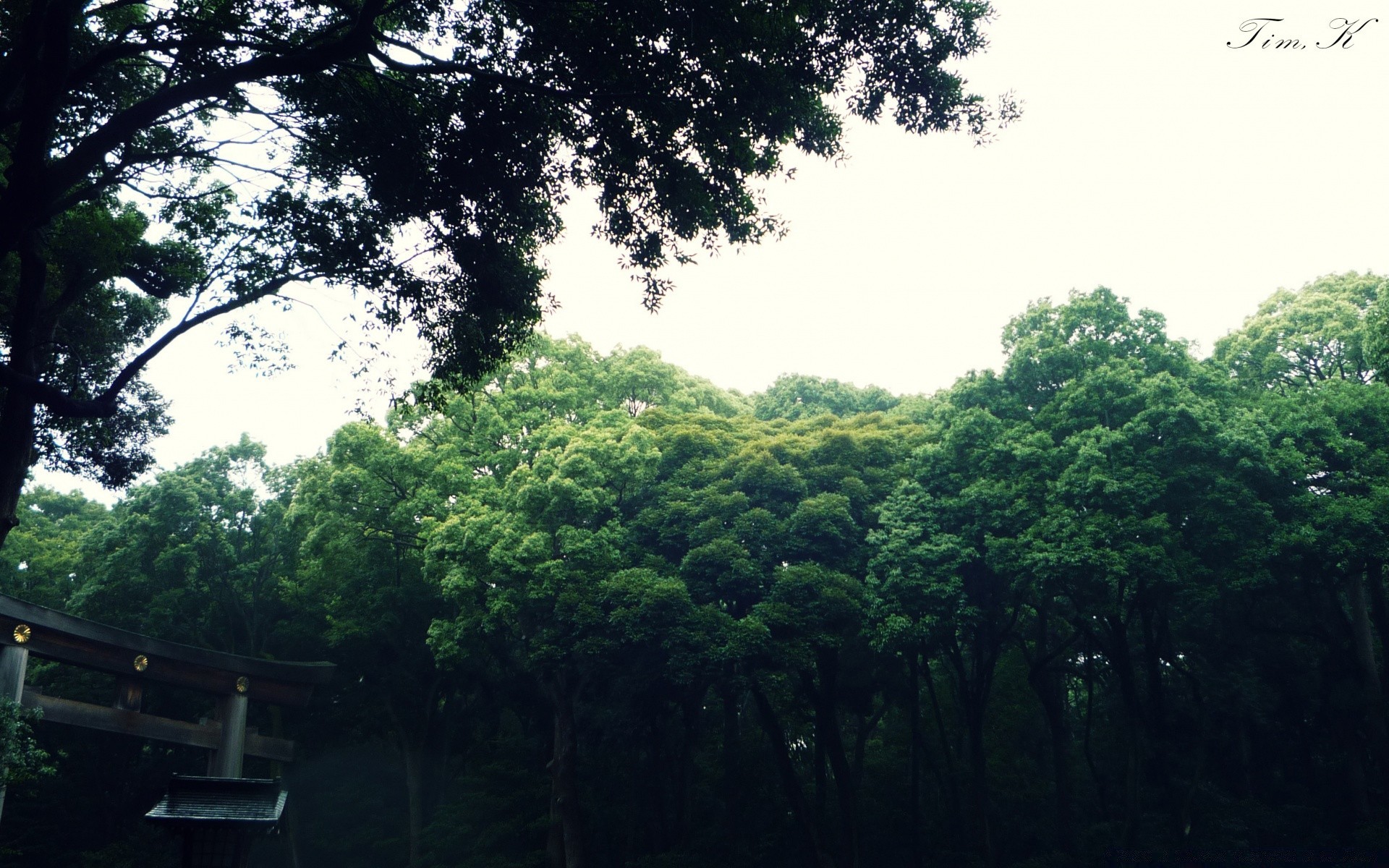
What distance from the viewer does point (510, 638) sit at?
17984 millimetres

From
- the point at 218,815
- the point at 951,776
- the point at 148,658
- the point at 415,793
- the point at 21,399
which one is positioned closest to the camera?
the point at 21,399

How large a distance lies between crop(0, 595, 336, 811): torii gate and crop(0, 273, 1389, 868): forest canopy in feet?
10.5

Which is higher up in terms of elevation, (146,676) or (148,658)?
(148,658)

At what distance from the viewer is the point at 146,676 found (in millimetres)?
13500

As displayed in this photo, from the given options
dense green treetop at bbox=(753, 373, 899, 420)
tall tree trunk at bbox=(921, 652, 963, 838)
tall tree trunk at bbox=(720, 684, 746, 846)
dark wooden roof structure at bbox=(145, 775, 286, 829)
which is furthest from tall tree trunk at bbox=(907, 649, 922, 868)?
dark wooden roof structure at bbox=(145, 775, 286, 829)

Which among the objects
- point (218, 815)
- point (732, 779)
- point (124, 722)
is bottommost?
point (732, 779)

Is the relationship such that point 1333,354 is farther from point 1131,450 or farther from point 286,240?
point 286,240

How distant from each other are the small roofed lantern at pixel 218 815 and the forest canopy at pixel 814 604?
706cm

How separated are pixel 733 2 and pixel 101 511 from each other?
2844 centimetres

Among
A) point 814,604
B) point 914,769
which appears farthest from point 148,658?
point 914,769

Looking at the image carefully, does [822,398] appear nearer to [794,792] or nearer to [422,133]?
[794,792]

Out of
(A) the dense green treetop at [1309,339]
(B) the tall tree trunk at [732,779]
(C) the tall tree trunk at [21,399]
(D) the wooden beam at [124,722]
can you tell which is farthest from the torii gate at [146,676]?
(A) the dense green treetop at [1309,339]

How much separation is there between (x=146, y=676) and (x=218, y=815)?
7.54 meters

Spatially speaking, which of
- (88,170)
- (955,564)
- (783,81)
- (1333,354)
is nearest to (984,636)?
(955,564)
